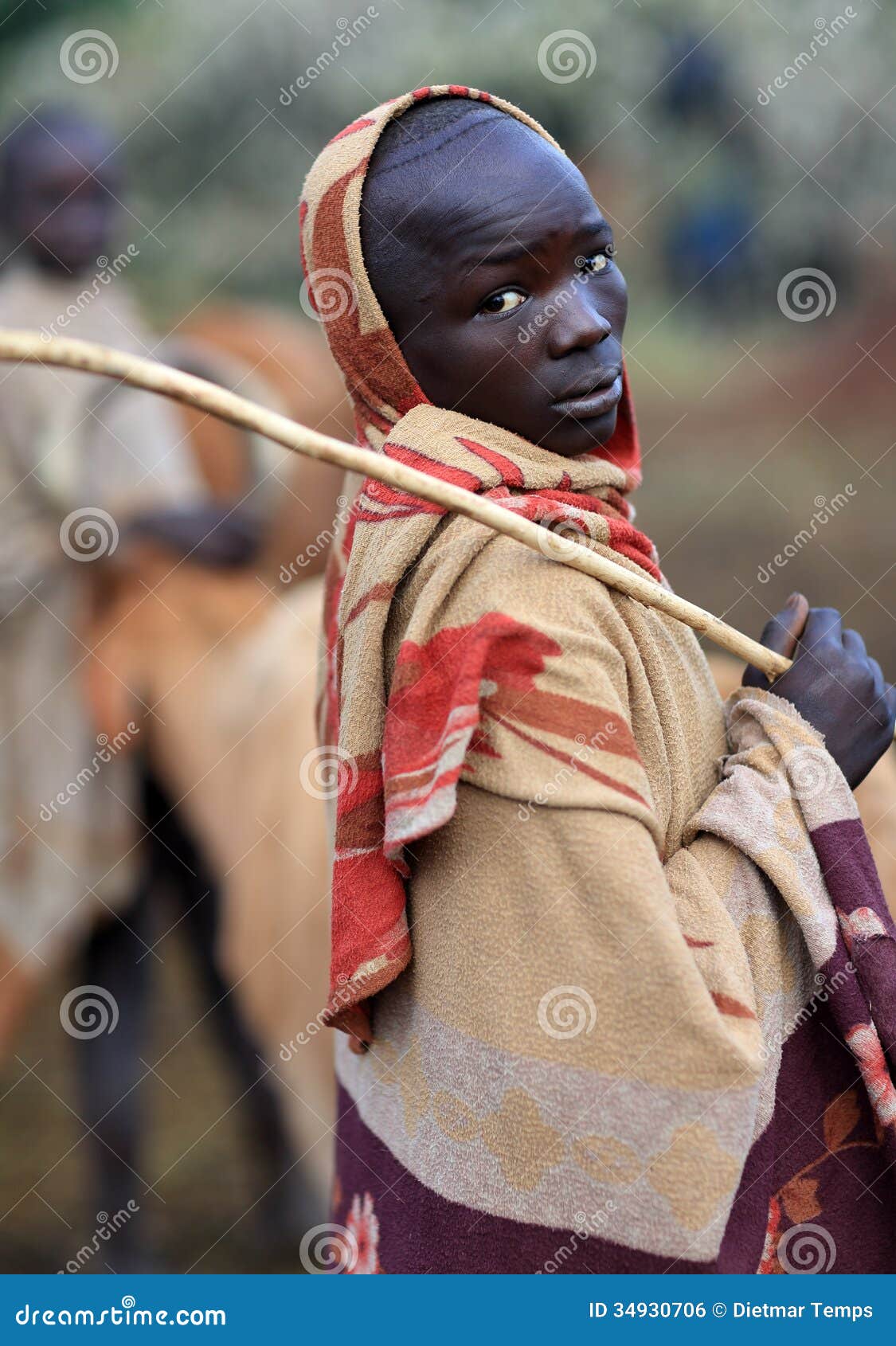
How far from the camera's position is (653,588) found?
4.23 ft

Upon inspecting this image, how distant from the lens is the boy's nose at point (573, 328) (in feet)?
4.16

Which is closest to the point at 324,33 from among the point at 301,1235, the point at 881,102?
the point at 881,102

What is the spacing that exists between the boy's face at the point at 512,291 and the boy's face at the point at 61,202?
2.42 meters

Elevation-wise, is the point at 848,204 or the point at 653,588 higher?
the point at 848,204

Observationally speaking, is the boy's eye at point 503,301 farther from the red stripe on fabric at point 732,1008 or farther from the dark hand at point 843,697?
the red stripe on fabric at point 732,1008

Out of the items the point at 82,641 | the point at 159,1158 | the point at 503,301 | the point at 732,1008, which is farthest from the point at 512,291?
the point at 159,1158

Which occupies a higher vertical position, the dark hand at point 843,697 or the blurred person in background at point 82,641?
the dark hand at point 843,697

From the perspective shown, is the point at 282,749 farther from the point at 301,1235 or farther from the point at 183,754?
the point at 301,1235

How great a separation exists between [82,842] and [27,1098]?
1.54 metres

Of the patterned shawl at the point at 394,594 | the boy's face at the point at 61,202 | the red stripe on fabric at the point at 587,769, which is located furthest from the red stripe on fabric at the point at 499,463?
the boy's face at the point at 61,202

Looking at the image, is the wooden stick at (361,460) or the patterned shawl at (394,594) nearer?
the wooden stick at (361,460)

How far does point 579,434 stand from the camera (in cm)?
133

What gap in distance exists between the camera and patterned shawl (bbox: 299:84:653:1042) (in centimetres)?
122

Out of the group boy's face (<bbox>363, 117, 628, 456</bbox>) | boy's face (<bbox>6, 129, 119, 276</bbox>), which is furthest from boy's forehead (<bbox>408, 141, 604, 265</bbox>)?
boy's face (<bbox>6, 129, 119, 276</bbox>)
